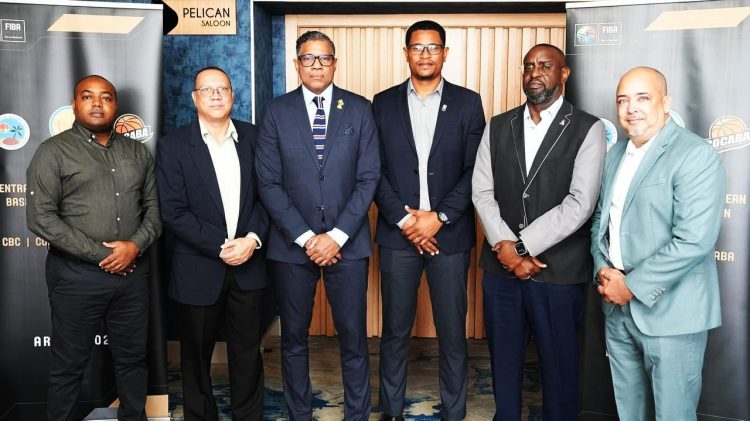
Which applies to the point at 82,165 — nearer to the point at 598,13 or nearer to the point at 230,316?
the point at 230,316

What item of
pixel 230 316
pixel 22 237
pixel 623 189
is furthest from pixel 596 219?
pixel 22 237

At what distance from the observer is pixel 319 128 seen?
3.03 meters

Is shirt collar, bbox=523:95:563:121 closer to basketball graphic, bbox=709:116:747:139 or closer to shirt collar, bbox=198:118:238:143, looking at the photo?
basketball graphic, bbox=709:116:747:139

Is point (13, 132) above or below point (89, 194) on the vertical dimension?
above

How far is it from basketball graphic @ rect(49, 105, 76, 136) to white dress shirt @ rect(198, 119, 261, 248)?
719 millimetres

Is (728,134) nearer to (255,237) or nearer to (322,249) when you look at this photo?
(322,249)

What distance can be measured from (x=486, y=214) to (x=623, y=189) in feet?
2.04

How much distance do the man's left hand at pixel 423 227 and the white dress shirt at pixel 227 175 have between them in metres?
0.73

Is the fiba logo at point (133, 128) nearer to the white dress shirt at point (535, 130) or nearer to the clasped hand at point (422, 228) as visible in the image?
the clasped hand at point (422, 228)

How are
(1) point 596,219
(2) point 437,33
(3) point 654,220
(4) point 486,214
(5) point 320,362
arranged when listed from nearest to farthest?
(3) point 654,220, (1) point 596,219, (4) point 486,214, (2) point 437,33, (5) point 320,362

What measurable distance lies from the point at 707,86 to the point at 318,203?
74.7 inches

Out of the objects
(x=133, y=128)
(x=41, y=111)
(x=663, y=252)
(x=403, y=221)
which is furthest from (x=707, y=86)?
(x=41, y=111)

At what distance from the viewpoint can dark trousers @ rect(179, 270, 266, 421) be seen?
2982 millimetres

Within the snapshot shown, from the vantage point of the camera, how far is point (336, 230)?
2.95m
